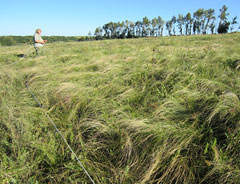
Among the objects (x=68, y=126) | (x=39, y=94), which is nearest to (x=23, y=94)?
(x=39, y=94)

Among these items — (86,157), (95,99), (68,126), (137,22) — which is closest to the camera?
(86,157)

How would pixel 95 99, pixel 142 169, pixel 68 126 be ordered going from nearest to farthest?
pixel 142 169 < pixel 68 126 < pixel 95 99

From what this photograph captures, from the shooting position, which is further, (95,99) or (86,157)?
Result: (95,99)

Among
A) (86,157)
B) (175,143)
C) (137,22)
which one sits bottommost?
(86,157)

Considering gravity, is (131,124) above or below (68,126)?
above

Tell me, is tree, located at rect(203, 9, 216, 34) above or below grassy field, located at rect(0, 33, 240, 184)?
above

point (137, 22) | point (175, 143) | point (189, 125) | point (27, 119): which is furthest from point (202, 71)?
point (137, 22)

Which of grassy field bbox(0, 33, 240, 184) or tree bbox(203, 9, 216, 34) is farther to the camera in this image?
tree bbox(203, 9, 216, 34)

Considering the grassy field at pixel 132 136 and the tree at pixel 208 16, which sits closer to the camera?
the grassy field at pixel 132 136

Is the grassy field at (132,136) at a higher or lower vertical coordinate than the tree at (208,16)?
lower

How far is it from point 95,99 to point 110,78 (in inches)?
32.4

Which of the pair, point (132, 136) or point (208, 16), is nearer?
point (132, 136)

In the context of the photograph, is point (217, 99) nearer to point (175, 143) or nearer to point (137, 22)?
point (175, 143)

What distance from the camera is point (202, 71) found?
7.60 feet
